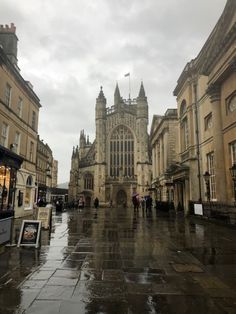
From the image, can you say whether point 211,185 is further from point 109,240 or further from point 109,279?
point 109,279

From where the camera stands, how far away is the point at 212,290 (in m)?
4.75

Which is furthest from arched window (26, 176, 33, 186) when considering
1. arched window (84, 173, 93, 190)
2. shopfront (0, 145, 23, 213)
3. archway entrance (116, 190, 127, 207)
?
arched window (84, 173, 93, 190)

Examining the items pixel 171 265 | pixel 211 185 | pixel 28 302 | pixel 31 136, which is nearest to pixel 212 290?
pixel 171 265

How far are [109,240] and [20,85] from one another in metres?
15.5

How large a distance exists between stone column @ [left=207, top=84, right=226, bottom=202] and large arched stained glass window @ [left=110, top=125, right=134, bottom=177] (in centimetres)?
5161

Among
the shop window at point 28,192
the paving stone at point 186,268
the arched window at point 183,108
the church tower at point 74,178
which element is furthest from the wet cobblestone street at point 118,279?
the church tower at point 74,178

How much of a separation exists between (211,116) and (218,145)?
172 inches

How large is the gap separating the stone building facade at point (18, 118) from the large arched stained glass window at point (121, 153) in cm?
4450

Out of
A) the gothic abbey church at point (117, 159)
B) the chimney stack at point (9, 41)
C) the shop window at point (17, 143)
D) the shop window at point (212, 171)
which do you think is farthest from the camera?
the gothic abbey church at point (117, 159)

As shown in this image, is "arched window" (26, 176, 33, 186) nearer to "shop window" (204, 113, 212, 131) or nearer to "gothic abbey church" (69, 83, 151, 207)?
"shop window" (204, 113, 212, 131)

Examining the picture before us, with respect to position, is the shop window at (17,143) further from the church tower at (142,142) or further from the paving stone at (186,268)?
the church tower at (142,142)

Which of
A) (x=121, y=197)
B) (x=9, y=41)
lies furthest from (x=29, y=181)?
(x=121, y=197)

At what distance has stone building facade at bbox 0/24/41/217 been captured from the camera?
725 inches

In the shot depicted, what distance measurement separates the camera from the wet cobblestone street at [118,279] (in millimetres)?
4062
